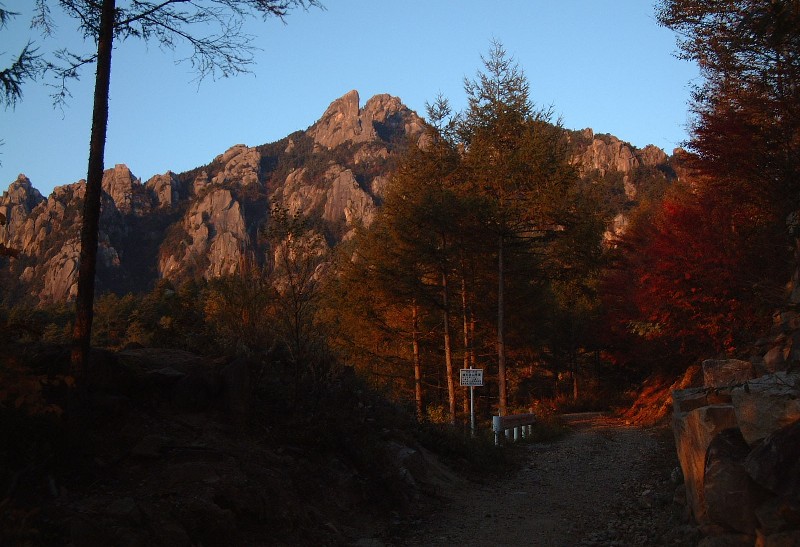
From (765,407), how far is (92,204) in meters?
6.63

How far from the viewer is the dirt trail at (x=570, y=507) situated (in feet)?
23.7

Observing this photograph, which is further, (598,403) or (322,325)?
(598,403)

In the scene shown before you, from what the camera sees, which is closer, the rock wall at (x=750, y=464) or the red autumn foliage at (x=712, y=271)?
the rock wall at (x=750, y=464)

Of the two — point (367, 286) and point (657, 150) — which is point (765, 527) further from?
point (657, 150)

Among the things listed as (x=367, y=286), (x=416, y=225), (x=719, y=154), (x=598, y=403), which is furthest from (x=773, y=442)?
(x=598, y=403)

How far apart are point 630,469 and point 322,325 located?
620 centimetres

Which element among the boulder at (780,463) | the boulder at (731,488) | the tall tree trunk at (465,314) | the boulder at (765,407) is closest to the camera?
the boulder at (780,463)

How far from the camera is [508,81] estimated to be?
22984 millimetres

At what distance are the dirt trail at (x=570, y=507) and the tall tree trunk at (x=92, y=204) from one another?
4.02 metres

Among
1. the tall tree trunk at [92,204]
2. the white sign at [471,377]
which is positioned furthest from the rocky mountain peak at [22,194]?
the tall tree trunk at [92,204]

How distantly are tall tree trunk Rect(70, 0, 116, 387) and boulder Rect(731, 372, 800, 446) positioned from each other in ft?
19.8

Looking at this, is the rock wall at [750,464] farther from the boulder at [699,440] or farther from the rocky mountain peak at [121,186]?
the rocky mountain peak at [121,186]

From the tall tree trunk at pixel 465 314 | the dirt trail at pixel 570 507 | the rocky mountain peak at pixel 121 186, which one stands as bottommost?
the dirt trail at pixel 570 507

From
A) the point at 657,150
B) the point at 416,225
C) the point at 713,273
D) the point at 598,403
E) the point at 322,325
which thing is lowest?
the point at 598,403
